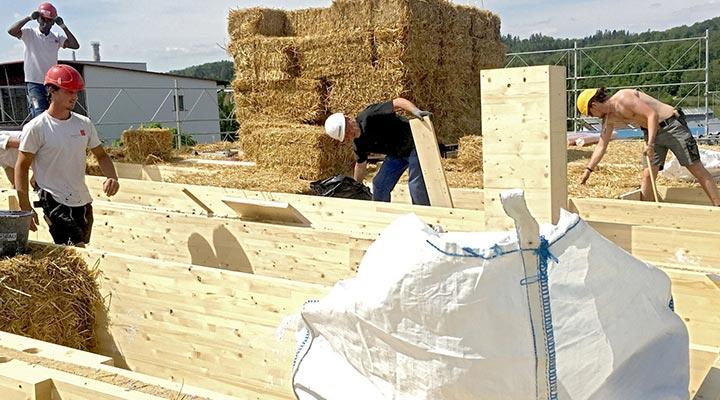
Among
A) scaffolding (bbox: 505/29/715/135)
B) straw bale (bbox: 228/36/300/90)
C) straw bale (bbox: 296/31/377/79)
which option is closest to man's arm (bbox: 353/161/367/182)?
straw bale (bbox: 296/31/377/79)

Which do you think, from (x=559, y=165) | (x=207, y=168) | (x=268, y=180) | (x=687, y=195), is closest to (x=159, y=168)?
(x=207, y=168)

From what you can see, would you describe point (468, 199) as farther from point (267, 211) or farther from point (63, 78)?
point (63, 78)

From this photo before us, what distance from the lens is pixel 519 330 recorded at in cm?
184

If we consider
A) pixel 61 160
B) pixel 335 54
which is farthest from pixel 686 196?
pixel 335 54

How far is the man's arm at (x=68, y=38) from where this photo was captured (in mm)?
7914

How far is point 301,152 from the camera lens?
1041 cm

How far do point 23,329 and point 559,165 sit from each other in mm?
3228

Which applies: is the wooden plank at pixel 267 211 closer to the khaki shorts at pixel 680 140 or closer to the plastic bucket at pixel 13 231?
the plastic bucket at pixel 13 231

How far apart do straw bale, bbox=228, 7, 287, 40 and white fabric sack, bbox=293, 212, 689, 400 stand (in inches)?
422

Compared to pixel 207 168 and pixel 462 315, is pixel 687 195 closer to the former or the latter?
pixel 462 315

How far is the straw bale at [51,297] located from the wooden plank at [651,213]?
12.0 ft

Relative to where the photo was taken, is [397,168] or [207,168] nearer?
[397,168]

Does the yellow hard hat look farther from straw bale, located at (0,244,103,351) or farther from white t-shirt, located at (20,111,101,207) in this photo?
straw bale, located at (0,244,103,351)

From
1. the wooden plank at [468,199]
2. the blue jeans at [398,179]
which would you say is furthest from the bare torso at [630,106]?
the blue jeans at [398,179]
